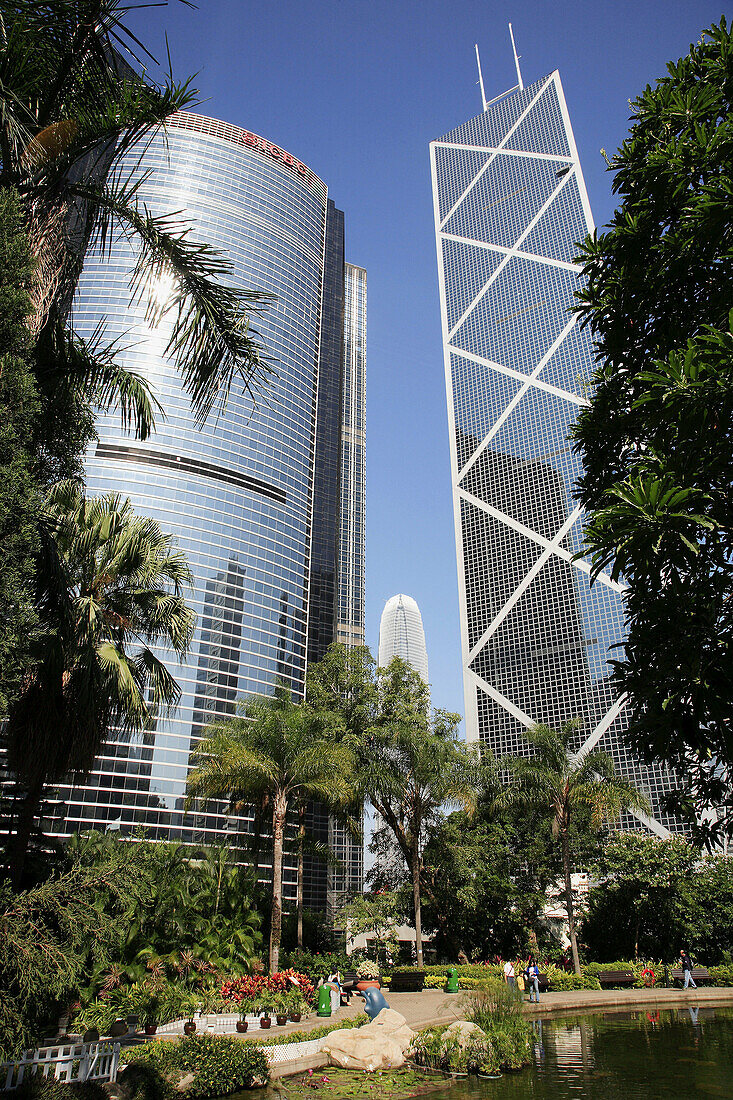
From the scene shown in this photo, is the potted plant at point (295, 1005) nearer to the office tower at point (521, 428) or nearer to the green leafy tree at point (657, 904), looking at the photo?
the green leafy tree at point (657, 904)

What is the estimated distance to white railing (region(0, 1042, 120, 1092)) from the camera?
24.7 ft

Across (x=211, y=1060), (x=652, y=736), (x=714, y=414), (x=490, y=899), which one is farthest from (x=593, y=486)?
(x=490, y=899)

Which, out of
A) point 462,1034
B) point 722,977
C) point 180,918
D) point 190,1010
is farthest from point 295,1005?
point 722,977

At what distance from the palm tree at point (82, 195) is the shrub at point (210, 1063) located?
26.9 feet

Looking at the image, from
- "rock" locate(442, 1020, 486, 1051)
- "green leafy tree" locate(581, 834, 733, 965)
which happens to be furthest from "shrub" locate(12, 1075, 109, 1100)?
"green leafy tree" locate(581, 834, 733, 965)

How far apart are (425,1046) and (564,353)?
73637mm

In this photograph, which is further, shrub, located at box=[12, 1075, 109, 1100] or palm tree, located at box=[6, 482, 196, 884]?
palm tree, located at box=[6, 482, 196, 884]

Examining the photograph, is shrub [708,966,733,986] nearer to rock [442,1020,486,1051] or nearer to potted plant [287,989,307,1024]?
potted plant [287,989,307,1024]

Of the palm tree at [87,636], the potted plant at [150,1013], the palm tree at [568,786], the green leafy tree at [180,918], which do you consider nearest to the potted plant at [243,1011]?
the potted plant at [150,1013]

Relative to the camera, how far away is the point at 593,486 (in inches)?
401

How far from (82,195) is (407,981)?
2356 cm

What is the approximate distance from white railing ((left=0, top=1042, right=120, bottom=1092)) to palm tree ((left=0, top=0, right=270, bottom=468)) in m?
6.95

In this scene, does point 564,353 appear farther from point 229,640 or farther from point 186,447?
point 229,640

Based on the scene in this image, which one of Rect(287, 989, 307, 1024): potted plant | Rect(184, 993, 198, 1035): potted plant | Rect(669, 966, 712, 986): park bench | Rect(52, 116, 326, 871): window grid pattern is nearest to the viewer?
Rect(184, 993, 198, 1035): potted plant
